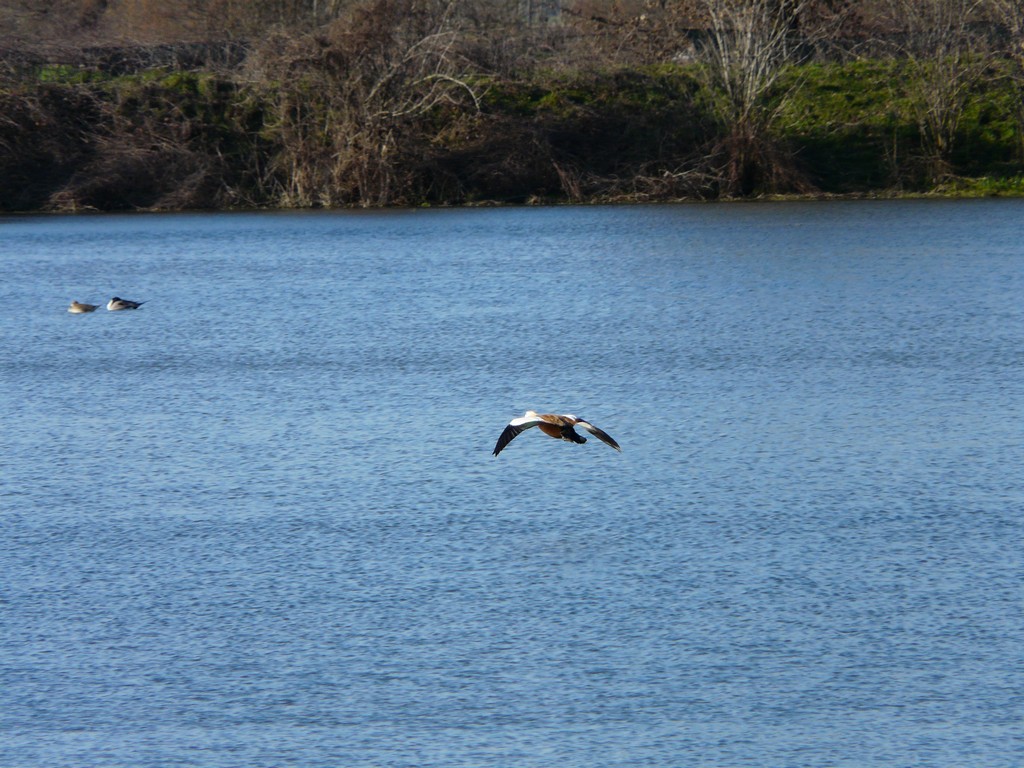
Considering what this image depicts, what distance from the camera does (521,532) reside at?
6.80m

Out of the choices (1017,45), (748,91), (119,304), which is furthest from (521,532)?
(1017,45)

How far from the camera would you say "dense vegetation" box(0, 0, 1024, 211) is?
24.1 meters

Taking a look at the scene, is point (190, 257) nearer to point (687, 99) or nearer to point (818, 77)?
point (687, 99)

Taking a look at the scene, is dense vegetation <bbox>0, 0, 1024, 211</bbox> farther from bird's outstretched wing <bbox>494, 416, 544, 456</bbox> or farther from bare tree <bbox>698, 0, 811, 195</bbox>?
bird's outstretched wing <bbox>494, 416, 544, 456</bbox>

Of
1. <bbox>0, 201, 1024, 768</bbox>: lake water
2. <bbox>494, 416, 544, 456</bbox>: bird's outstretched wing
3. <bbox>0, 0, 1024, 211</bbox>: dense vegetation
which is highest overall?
<bbox>0, 0, 1024, 211</bbox>: dense vegetation

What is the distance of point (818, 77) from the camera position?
27.0 m

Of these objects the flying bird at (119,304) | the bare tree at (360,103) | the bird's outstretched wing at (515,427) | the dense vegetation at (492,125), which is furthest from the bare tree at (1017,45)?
the bird's outstretched wing at (515,427)

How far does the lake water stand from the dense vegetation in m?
10.4

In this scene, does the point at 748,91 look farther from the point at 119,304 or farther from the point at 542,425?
the point at 542,425

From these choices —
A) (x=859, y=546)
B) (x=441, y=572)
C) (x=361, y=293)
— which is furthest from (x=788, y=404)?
(x=361, y=293)

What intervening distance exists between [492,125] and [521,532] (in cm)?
1907

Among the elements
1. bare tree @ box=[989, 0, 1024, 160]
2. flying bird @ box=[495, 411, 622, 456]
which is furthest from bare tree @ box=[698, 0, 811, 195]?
flying bird @ box=[495, 411, 622, 456]

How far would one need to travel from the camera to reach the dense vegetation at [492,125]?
24109mm

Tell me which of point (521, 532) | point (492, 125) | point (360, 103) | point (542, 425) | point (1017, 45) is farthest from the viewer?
point (492, 125)
